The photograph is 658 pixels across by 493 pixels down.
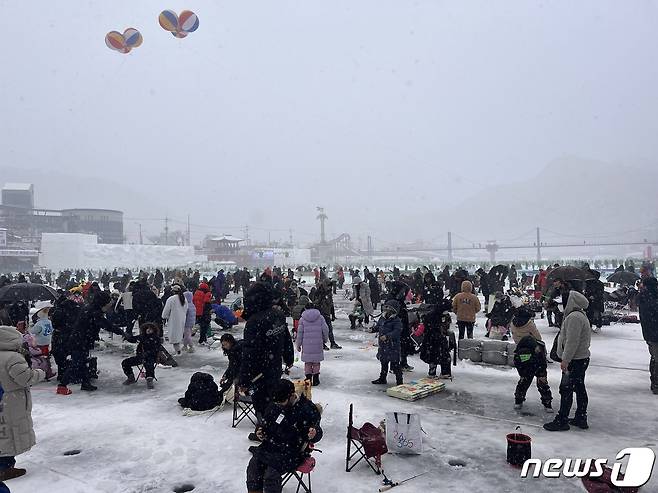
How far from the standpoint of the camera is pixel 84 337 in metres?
8.60

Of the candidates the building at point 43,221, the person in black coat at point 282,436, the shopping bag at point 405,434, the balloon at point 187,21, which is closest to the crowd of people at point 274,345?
the person in black coat at point 282,436

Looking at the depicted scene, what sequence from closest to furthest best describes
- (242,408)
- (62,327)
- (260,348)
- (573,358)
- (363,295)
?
(260,348)
(573,358)
(242,408)
(62,327)
(363,295)

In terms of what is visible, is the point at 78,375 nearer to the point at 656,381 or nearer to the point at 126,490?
the point at 126,490

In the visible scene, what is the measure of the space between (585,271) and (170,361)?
11923 millimetres

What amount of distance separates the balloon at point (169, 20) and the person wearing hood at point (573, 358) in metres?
23.7

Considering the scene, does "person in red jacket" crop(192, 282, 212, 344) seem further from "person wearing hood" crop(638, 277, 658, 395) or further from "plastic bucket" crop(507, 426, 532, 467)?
"person wearing hood" crop(638, 277, 658, 395)

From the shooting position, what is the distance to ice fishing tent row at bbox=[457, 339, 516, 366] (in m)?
10.1

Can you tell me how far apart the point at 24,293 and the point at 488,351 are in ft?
41.6

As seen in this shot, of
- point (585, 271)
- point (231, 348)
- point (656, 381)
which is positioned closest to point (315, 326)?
point (231, 348)

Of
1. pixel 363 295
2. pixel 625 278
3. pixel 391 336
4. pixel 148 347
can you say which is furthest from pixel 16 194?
pixel 391 336

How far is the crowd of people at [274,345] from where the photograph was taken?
4.24 metres

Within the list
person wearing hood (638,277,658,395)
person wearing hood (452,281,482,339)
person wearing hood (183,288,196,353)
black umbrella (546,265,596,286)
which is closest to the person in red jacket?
person wearing hood (183,288,196,353)

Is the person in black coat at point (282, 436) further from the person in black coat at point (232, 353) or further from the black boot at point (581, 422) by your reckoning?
the black boot at point (581, 422)
